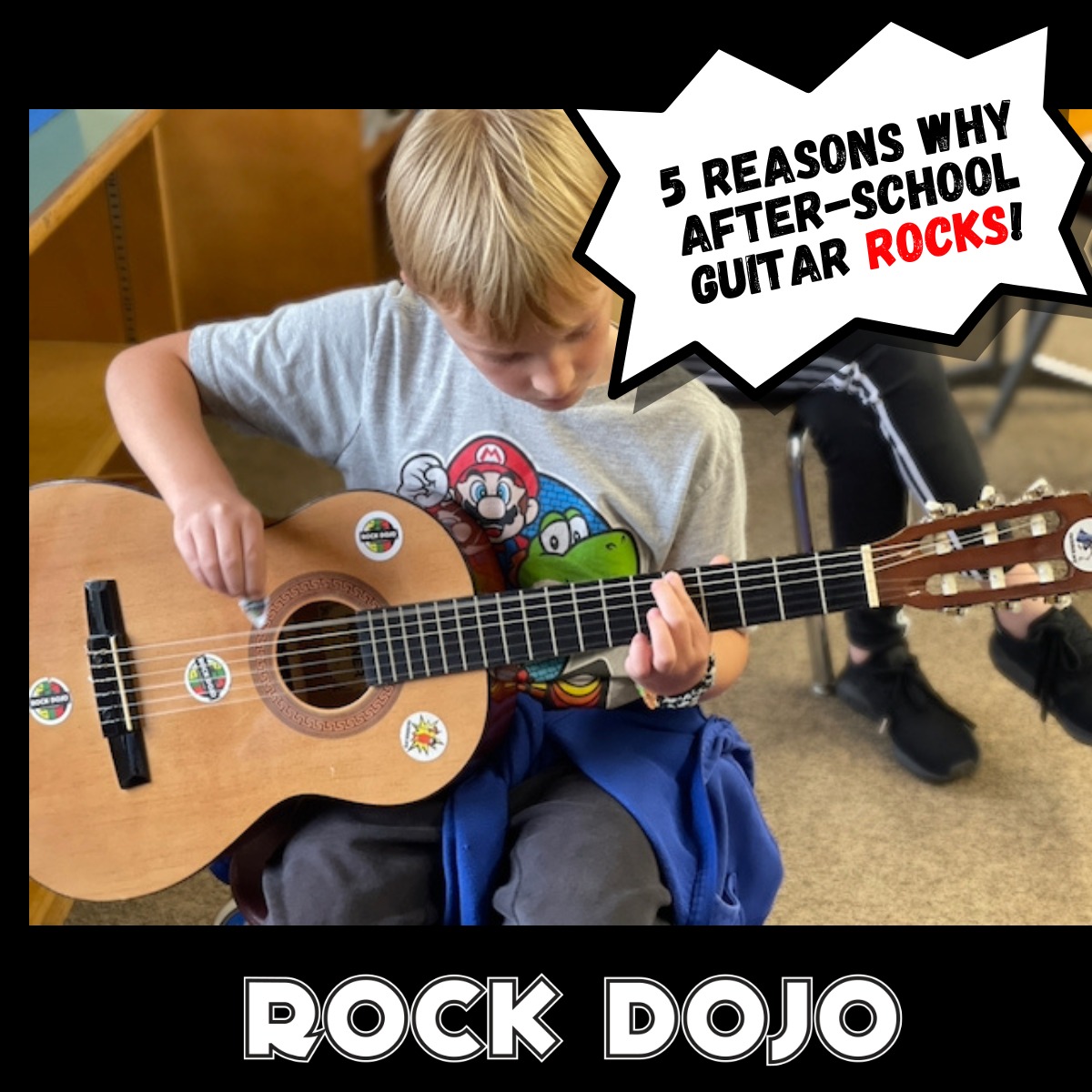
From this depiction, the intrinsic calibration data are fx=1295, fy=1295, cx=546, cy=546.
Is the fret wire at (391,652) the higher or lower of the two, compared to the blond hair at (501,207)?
lower

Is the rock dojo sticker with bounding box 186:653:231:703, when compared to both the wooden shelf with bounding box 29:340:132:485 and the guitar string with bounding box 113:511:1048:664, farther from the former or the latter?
the wooden shelf with bounding box 29:340:132:485

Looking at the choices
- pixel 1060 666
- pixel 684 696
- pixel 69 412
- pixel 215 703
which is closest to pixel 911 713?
pixel 1060 666

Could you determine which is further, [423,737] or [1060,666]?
[1060,666]

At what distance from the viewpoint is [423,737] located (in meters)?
0.74

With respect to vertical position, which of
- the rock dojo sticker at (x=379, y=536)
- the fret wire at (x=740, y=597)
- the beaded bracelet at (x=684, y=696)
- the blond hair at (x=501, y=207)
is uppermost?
the blond hair at (x=501, y=207)

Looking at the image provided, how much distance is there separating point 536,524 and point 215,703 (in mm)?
215

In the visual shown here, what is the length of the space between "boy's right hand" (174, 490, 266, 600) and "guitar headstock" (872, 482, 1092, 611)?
13.8 inches

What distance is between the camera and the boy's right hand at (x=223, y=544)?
2.41 feet

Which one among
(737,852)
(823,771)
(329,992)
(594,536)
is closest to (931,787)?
(823,771)

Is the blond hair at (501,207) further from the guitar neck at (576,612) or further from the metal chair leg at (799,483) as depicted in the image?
the metal chair leg at (799,483)

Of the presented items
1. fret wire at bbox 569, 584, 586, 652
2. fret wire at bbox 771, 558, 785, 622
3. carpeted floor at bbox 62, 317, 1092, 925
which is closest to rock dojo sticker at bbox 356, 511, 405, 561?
fret wire at bbox 569, 584, 586, 652

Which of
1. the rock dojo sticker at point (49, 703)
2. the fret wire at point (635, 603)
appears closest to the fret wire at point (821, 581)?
the fret wire at point (635, 603)

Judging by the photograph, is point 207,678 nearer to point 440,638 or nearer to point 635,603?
point 440,638

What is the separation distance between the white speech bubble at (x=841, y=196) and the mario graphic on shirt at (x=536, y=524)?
0.12 metres
